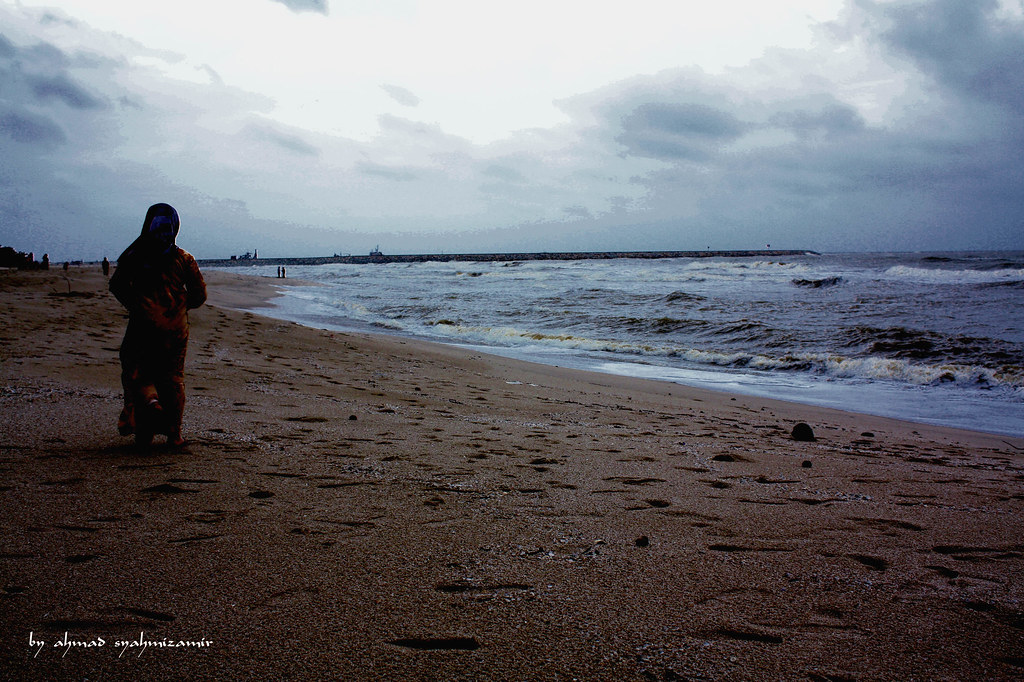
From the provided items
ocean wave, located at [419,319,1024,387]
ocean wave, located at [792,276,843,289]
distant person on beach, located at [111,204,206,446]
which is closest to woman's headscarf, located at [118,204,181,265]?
distant person on beach, located at [111,204,206,446]

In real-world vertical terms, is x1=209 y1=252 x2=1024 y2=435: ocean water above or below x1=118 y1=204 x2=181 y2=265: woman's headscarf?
below

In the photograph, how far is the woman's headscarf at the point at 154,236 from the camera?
383 centimetres

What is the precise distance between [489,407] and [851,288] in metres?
27.0

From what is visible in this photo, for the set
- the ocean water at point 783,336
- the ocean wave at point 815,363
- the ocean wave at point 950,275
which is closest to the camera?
the ocean water at point 783,336

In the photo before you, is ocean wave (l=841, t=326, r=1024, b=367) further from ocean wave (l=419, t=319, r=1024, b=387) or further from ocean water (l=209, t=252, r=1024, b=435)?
ocean wave (l=419, t=319, r=1024, b=387)

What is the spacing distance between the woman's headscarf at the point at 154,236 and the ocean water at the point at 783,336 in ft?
26.7

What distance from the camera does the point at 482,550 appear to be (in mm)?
2645

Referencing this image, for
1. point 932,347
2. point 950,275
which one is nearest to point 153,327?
point 932,347

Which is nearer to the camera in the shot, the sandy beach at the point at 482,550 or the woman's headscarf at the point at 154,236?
the sandy beach at the point at 482,550

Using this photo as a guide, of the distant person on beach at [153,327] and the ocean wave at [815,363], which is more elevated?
the distant person on beach at [153,327]

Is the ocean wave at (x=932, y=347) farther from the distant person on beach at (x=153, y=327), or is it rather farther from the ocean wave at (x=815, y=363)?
the distant person on beach at (x=153, y=327)

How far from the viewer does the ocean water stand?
9.50m

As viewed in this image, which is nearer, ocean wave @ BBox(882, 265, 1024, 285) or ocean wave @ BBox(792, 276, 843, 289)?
ocean wave @ BBox(792, 276, 843, 289)

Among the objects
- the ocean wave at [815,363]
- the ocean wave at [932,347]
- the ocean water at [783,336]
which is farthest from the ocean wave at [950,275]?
the ocean wave at [815,363]
